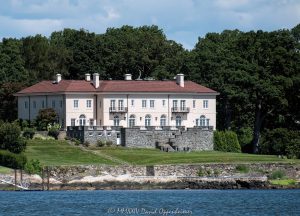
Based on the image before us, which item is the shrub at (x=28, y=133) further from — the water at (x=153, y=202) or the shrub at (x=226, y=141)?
the water at (x=153, y=202)

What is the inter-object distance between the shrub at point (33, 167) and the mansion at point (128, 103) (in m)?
22.9

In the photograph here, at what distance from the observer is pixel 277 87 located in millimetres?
118188

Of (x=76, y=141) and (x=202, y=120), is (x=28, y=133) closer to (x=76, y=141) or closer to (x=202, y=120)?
(x=76, y=141)

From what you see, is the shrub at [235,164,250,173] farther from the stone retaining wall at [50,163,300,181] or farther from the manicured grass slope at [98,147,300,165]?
the manicured grass slope at [98,147,300,165]

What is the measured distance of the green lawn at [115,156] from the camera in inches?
3949

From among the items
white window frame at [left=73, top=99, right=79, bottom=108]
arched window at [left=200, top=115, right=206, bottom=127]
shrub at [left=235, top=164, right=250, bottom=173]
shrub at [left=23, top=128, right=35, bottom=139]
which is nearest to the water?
shrub at [left=235, top=164, right=250, bottom=173]

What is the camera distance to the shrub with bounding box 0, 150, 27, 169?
94.4 m

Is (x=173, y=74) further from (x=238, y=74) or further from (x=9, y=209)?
(x=9, y=209)

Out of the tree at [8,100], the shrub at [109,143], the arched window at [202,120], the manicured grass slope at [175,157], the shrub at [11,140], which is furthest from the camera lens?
the tree at [8,100]

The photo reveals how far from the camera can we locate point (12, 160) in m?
95.6

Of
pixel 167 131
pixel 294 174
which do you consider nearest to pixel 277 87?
pixel 167 131

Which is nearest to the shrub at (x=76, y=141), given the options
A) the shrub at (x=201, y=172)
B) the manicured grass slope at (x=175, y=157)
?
the manicured grass slope at (x=175, y=157)

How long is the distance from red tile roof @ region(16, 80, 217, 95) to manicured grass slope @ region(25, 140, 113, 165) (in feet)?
31.5

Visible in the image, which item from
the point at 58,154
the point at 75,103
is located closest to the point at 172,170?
the point at 58,154
